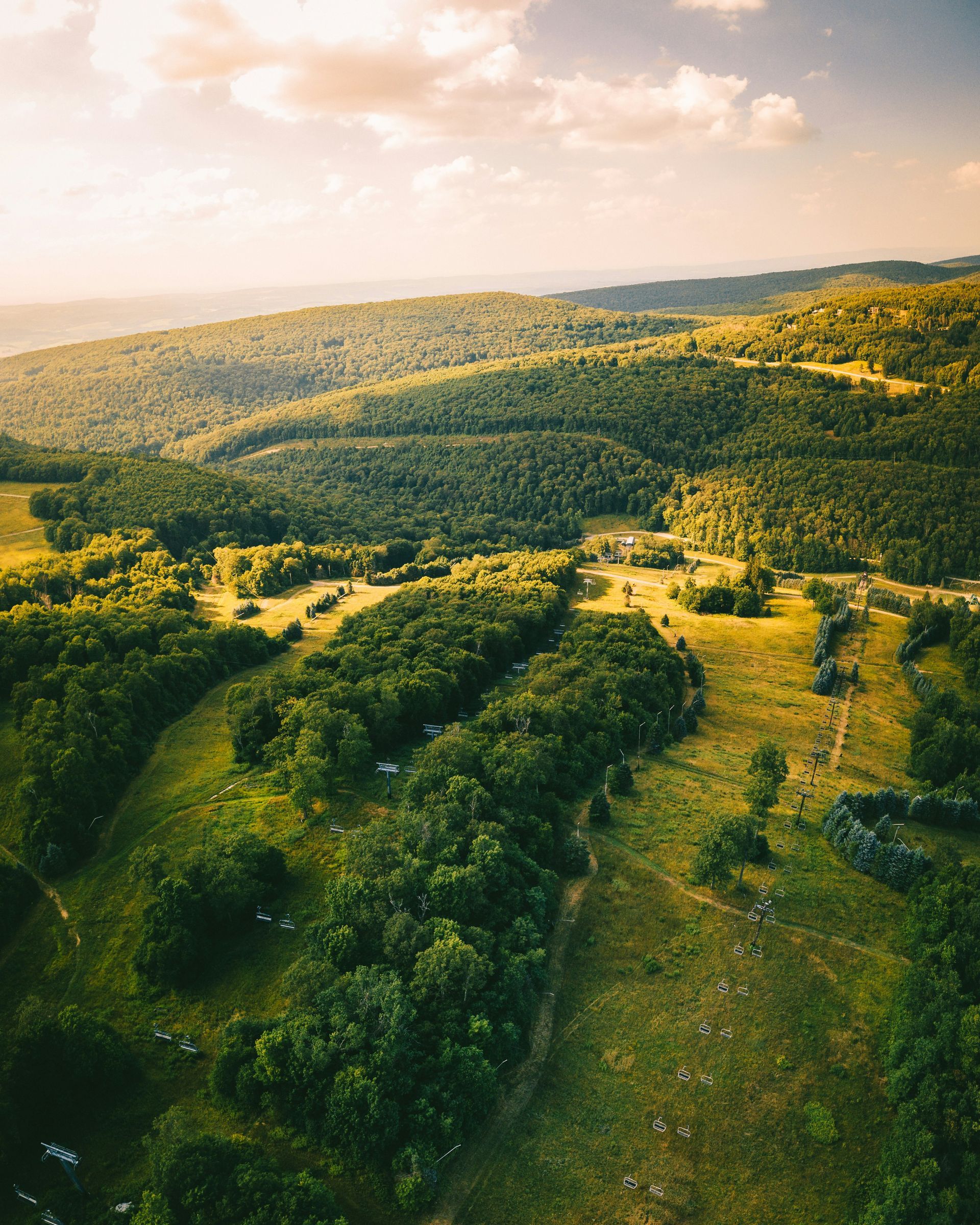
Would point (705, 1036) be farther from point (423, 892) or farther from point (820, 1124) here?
point (423, 892)

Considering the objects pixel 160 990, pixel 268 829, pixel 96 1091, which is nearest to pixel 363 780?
pixel 268 829

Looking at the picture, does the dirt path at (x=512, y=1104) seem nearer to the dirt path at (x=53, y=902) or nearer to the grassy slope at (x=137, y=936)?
the grassy slope at (x=137, y=936)

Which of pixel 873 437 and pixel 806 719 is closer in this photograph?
pixel 806 719

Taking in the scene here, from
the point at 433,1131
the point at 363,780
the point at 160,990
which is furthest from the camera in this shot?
the point at 363,780

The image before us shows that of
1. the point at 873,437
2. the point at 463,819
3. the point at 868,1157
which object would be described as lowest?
the point at 868,1157

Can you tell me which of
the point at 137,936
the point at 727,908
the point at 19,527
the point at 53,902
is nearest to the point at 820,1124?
the point at 727,908

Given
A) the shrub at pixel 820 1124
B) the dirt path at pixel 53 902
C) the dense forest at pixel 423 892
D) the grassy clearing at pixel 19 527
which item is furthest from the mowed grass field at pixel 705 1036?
the grassy clearing at pixel 19 527

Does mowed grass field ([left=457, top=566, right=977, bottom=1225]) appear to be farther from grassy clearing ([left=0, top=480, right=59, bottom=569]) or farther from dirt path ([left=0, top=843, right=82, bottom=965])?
grassy clearing ([left=0, top=480, right=59, bottom=569])

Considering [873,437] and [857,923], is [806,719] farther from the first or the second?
[873,437]
